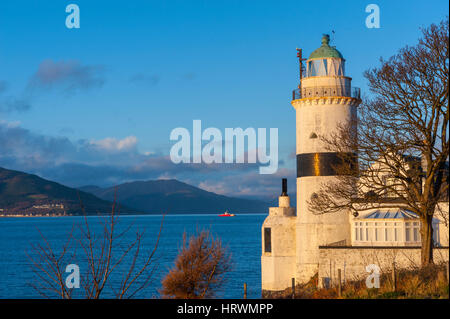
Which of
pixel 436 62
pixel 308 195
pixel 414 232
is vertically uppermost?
pixel 436 62

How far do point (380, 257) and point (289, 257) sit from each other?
8.42m

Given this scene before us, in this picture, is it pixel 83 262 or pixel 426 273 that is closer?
pixel 426 273

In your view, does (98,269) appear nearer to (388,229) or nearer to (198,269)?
(198,269)

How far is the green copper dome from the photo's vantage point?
40713 mm

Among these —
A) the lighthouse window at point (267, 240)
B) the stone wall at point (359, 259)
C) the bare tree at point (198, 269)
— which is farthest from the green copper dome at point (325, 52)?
the bare tree at point (198, 269)

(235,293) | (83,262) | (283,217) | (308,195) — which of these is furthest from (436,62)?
(83,262)

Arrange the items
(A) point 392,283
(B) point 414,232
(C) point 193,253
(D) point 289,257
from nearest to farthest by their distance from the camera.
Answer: (C) point 193,253, (A) point 392,283, (B) point 414,232, (D) point 289,257

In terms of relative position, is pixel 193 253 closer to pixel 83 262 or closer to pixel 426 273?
pixel 426 273

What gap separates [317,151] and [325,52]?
23.8ft

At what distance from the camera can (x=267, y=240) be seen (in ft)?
136

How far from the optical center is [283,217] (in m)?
41.6

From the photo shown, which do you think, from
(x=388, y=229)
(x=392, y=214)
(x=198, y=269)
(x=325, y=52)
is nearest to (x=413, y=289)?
(x=198, y=269)

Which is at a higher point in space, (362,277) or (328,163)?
(328,163)

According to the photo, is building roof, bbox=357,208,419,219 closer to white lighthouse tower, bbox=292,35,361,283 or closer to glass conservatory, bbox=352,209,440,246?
glass conservatory, bbox=352,209,440,246
